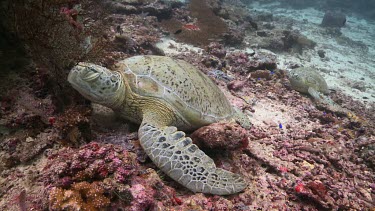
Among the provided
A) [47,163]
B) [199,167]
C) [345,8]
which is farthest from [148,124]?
[345,8]

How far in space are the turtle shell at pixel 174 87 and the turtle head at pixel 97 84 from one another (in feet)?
1.11

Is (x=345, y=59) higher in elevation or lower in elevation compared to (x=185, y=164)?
lower

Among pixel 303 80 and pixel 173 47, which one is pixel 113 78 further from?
pixel 303 80


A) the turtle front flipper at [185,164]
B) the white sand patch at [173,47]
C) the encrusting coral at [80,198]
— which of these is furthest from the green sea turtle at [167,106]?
the white sand patch at [173,47]

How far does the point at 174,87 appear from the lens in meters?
3.87

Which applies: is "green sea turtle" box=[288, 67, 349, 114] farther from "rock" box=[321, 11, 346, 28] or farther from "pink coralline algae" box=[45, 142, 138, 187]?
"rock" box=[321, 11, 346, 28]

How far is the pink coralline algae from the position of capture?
2.24 m

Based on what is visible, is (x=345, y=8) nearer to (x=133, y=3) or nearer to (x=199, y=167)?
(x=133, y=3)

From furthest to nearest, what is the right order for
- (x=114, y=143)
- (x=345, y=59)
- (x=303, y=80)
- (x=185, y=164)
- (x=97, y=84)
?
(x=345, y=59) → (x=303, y=80) → (x=97, y=84) → (x=114, y=143) → (x=185, y=164)

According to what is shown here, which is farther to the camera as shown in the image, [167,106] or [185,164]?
[167,106]

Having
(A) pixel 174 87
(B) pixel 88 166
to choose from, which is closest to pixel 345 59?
(A) pixel 174 87

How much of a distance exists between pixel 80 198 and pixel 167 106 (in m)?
1.92

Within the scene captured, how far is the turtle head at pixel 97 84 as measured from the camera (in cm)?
313

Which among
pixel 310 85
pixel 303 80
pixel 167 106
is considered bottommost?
pixel 310 85
